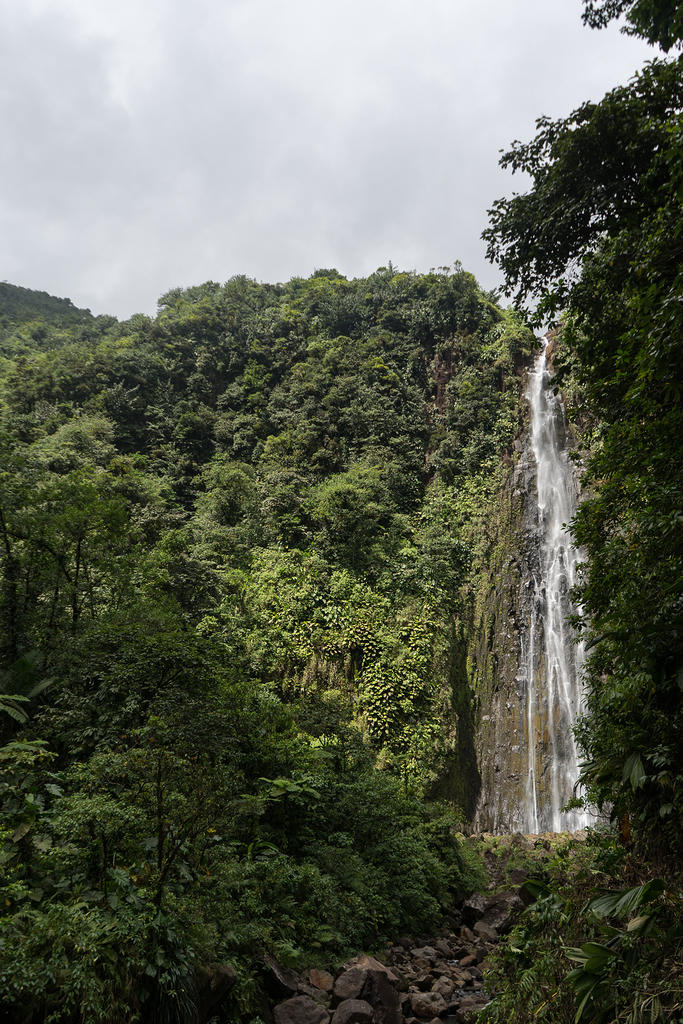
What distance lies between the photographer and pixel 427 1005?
514 centimetres

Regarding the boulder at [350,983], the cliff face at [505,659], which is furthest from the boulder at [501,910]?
the cliff face at [505,659]

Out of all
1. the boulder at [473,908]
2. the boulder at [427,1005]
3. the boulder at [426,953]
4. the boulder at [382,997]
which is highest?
the boulder at [382,997]

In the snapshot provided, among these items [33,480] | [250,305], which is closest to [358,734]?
[33,480]

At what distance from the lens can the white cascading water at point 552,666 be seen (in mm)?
13688

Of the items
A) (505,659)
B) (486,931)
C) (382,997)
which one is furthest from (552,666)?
(382,997)

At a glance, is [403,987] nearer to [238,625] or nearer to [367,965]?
[367,965]

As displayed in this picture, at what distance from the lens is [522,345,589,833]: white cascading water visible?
13.7 m

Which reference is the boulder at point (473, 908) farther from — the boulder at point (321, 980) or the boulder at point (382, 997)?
the boulder at point (321, 980)

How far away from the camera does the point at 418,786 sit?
12719 mm

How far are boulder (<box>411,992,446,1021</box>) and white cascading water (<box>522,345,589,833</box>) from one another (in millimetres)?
6555

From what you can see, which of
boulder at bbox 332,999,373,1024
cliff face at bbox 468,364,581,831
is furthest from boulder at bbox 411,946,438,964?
cliff face at bbox 468,364,581,831

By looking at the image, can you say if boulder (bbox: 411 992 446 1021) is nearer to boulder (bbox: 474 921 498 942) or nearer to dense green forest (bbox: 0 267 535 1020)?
dense green forest (bbox: 0 267 535 1020)

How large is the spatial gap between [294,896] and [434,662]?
388 inches

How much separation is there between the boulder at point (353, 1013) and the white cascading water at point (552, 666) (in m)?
7.63
